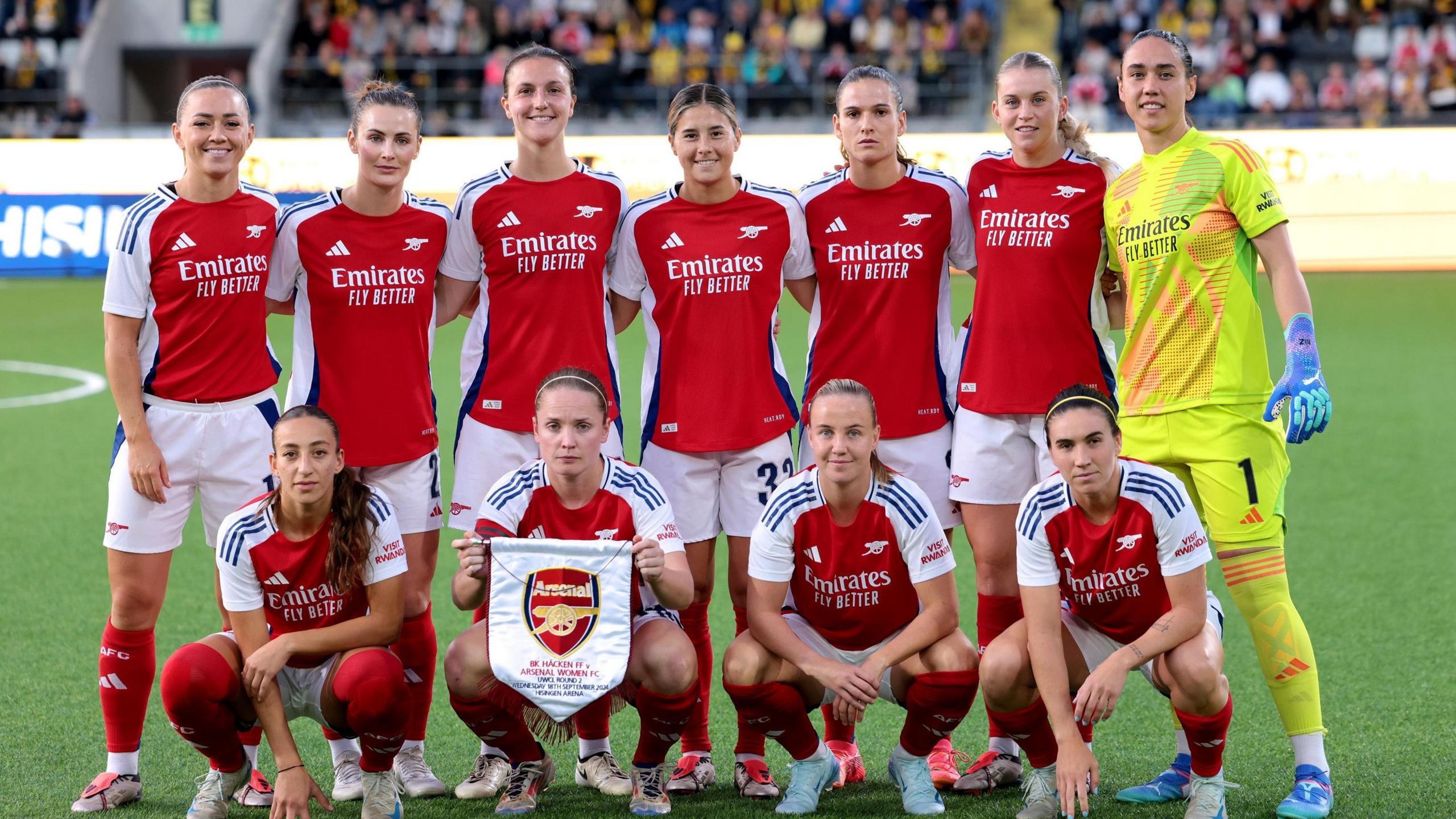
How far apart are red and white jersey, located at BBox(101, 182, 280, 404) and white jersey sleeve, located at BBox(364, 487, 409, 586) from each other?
0.62 metres

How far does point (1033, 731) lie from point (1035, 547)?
0.53 m

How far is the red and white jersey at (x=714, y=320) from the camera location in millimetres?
4449

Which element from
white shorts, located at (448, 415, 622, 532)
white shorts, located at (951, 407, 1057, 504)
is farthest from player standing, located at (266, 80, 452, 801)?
white shorts, located at (951, 407, 1057, 504)

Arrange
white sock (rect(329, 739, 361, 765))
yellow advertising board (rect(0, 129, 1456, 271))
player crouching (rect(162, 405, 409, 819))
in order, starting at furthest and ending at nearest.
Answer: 1. yellow advertising board (rect(0, 129, 1456, 271))
2. white sock (rect(329, 739, 361, 765))
3. player crouching (rect(162, 405, 409, 819))

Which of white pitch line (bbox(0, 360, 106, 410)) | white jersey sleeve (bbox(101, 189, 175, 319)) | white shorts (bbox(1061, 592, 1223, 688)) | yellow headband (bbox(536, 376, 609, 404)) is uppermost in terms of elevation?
white jersey sleeve (bbox(101, 189, 175, 319))

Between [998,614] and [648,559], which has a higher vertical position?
[648,559]

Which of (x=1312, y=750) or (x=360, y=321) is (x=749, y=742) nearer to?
(x=1312, y=750)

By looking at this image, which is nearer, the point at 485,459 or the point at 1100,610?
the point at 1100,610

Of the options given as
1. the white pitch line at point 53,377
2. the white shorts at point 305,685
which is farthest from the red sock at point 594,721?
the white pitch line at point 53,377

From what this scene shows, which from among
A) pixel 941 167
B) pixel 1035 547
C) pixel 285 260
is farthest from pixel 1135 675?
pixel 941 167

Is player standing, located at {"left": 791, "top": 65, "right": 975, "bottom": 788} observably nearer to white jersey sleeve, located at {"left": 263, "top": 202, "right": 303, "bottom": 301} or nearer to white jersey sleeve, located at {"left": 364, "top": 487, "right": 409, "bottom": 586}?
white jersey sleeve, located at {"left": 364, "top": 487, "right": 409, "bottom": 586}

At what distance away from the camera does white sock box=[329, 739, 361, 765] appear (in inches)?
168

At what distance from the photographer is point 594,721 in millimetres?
4305

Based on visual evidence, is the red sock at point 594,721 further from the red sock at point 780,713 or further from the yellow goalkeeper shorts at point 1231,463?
the yellow goalkeeper shorts at point 1231,463
